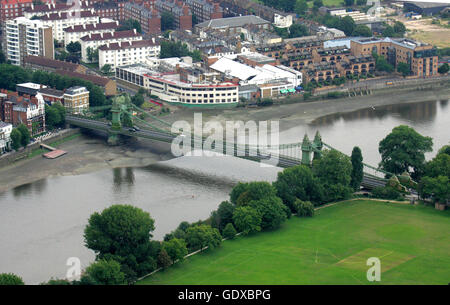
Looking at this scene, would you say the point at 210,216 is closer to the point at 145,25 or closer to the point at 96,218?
the point at 96,218

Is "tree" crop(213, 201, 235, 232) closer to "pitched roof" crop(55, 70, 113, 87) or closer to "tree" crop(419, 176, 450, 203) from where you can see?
"tree" crop(419, 176, 450, 203)

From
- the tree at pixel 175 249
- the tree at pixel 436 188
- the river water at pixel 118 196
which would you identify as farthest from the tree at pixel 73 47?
the tree at pixel 175 249

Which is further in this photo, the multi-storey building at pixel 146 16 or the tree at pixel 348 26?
the multi-storey building at pixel 146 16

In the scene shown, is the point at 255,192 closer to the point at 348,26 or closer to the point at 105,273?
the point at 105,273

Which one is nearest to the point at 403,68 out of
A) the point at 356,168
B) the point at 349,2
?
the point at 349,2

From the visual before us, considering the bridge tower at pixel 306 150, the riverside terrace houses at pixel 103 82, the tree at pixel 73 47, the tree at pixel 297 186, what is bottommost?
the tree at pixel 297 186

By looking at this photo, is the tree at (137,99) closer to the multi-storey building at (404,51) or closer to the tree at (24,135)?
the tree at (24,135)
